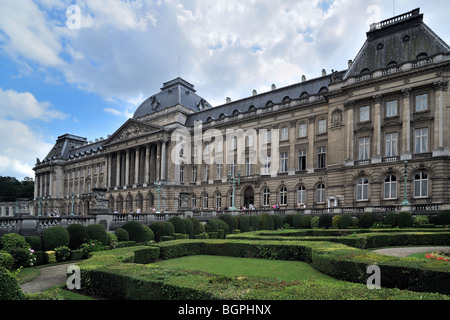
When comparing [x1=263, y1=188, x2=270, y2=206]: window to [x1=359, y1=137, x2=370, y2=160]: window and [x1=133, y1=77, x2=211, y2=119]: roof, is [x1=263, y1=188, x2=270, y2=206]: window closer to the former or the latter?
[x1=359, y1=137, x2=370, y2=160]: window

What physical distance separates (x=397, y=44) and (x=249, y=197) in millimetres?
28912

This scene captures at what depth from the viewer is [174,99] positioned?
67.0 m

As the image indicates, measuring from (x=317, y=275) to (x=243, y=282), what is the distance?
508 cm

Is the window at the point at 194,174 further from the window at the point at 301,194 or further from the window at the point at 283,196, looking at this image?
the window at the point at 301,194

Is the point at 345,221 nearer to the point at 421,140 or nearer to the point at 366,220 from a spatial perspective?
the point at 366,220

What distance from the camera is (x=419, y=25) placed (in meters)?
39.6

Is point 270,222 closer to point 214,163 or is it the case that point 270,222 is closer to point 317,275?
point 317,275

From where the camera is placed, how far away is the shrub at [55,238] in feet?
54.9

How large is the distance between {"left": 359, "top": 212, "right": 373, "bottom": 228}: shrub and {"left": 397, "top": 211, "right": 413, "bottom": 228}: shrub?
2.52 m

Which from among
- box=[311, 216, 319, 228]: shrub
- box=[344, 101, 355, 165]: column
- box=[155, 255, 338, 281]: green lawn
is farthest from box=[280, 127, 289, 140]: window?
box=[155, 255, 338, 281]: green lawn

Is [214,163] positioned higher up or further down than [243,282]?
higher up

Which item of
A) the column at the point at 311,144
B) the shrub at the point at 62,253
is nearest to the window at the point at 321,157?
the column at the point at 311,144

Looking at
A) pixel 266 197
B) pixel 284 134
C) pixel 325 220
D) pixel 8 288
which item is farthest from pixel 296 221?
pixel 8 288
